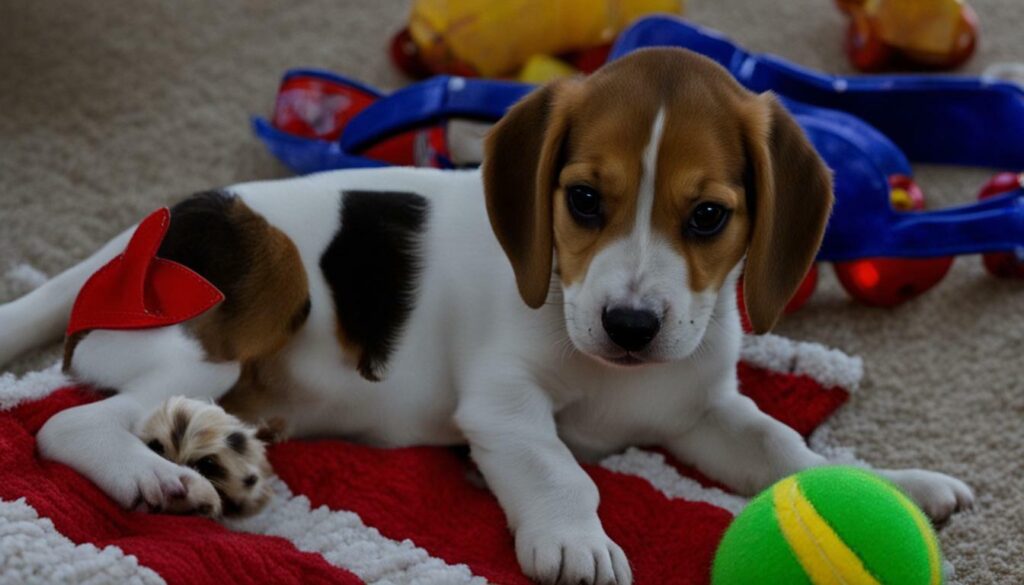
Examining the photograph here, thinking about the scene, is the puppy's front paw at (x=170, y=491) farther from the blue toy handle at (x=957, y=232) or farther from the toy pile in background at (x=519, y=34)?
the toy pile in background at (x=519, y=34)

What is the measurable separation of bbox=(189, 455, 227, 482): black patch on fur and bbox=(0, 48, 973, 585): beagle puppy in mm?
54

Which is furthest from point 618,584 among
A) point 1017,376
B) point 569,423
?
point 1017,376

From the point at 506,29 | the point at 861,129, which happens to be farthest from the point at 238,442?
the point at 506,29

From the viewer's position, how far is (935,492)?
7.67ft

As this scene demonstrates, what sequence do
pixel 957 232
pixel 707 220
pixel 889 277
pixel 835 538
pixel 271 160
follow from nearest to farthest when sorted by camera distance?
pixel 835 538 < pixel 707 220 < pixel 957 232 < pixel 889 277 < pixel 271 160

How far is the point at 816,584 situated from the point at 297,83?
2.30m

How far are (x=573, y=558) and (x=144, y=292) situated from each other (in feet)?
3.10

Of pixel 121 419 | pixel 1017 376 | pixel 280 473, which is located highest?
pixel 121 419

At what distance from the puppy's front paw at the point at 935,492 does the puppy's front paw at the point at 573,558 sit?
62cm

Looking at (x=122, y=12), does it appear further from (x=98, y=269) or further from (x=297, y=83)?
(x=98, y=269)

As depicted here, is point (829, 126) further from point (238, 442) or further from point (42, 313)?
point (42, 313)

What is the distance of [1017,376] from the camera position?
2.88 metres

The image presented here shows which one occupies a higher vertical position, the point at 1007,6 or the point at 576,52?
the point at 576,52

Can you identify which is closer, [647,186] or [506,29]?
[647,186]
